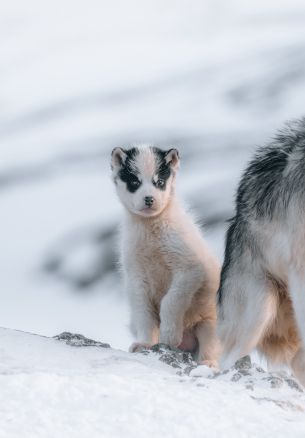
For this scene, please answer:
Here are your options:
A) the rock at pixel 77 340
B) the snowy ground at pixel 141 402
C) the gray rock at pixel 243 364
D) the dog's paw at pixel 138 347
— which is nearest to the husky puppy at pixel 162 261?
the dog's paw at pixel 138 347

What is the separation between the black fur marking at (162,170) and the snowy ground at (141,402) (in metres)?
2.82

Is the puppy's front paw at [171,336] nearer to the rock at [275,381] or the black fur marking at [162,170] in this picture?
A: the black fur marking at [162,170]

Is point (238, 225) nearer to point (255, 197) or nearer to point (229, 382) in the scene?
point (255, 197)

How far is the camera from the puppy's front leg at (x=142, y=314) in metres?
8.64

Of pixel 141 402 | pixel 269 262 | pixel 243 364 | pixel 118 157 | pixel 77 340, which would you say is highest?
pixel 118 157

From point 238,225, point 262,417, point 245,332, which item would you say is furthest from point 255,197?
point 262,417

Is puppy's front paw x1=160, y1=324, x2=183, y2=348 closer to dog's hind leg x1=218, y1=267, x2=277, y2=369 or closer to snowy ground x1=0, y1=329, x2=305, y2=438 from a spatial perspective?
dog's hind leg x1=218, y1=267, x2=277, y2=369

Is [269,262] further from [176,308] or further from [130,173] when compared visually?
[130,173]

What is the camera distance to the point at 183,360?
293 inches

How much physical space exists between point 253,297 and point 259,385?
153cm

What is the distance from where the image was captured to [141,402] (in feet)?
17.1

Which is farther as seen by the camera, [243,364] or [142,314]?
[142,314]

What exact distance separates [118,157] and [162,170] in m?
0.44

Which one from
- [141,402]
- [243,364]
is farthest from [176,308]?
[141,402]
